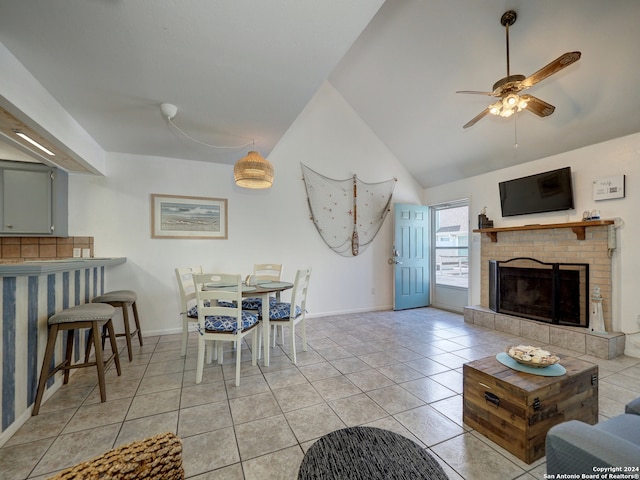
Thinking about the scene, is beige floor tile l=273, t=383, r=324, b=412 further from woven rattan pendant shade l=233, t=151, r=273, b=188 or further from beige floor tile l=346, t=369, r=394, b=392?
woven rattan pendant shade l=233, t=151, r=273, b=188

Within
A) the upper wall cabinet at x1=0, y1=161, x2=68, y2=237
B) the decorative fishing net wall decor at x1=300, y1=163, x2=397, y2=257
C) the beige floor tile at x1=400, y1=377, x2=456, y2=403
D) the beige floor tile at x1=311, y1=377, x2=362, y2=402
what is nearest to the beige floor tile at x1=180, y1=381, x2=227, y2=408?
the beige floor tile at x1=311, y1=377, x2=362, y2=402

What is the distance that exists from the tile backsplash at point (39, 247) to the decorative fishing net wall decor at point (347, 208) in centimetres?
321

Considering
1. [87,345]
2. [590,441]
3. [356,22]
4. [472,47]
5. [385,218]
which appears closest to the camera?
[590,441]

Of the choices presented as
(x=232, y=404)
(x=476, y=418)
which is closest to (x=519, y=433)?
(x=476, y=418)

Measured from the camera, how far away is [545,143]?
3.60 m

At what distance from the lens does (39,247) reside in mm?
3283

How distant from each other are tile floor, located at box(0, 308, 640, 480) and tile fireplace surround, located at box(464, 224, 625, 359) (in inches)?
11.5

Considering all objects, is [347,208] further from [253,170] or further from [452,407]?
[452,407]

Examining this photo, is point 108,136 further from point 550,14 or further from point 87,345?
point 550,14

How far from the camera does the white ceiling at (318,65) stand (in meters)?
1.64

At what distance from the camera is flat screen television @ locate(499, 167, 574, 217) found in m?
3.49

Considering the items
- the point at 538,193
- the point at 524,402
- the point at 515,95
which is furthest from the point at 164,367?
the point at 538,193

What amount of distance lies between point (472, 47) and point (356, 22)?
2206mm

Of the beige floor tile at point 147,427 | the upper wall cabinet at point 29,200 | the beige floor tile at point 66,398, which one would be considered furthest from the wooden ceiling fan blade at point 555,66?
the upper wall cabinet at point 29,200
